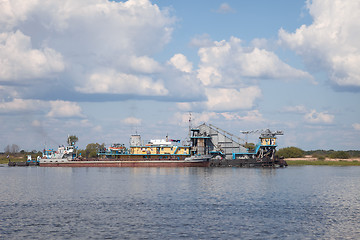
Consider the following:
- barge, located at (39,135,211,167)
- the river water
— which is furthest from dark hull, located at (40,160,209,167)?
the river water

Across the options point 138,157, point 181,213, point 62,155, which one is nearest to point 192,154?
point 138,157

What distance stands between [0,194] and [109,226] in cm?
3585

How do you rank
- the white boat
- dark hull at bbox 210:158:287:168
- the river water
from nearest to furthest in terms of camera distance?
the river water
dark hull at bbox 210:158:287:168
the white boat

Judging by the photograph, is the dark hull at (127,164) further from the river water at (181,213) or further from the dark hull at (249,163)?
the river water at (181,213)

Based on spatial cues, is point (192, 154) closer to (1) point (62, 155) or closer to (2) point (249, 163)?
(2) point (249, 163)

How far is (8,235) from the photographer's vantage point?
41.0m

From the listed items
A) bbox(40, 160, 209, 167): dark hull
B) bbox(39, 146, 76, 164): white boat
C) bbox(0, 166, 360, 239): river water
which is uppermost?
bbox(39, 146, 76, 164): white boat

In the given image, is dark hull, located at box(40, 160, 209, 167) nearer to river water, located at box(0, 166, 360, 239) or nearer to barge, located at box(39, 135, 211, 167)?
barge, located at box(39, 135, 211, 167)

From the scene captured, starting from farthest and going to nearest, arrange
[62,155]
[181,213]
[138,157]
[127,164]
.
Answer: [62,155] → [138,157] → [127,164] → [181,213]

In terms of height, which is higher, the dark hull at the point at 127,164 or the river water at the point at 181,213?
the dark hull at the point at 127,164

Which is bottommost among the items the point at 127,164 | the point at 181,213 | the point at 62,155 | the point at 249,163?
the point at 181,213

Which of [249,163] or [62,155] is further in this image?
[62,155]

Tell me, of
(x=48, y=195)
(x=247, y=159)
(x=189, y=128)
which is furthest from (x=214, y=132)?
(x=48, y=195)

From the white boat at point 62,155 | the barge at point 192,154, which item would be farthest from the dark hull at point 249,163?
the white boat at point 62,155
